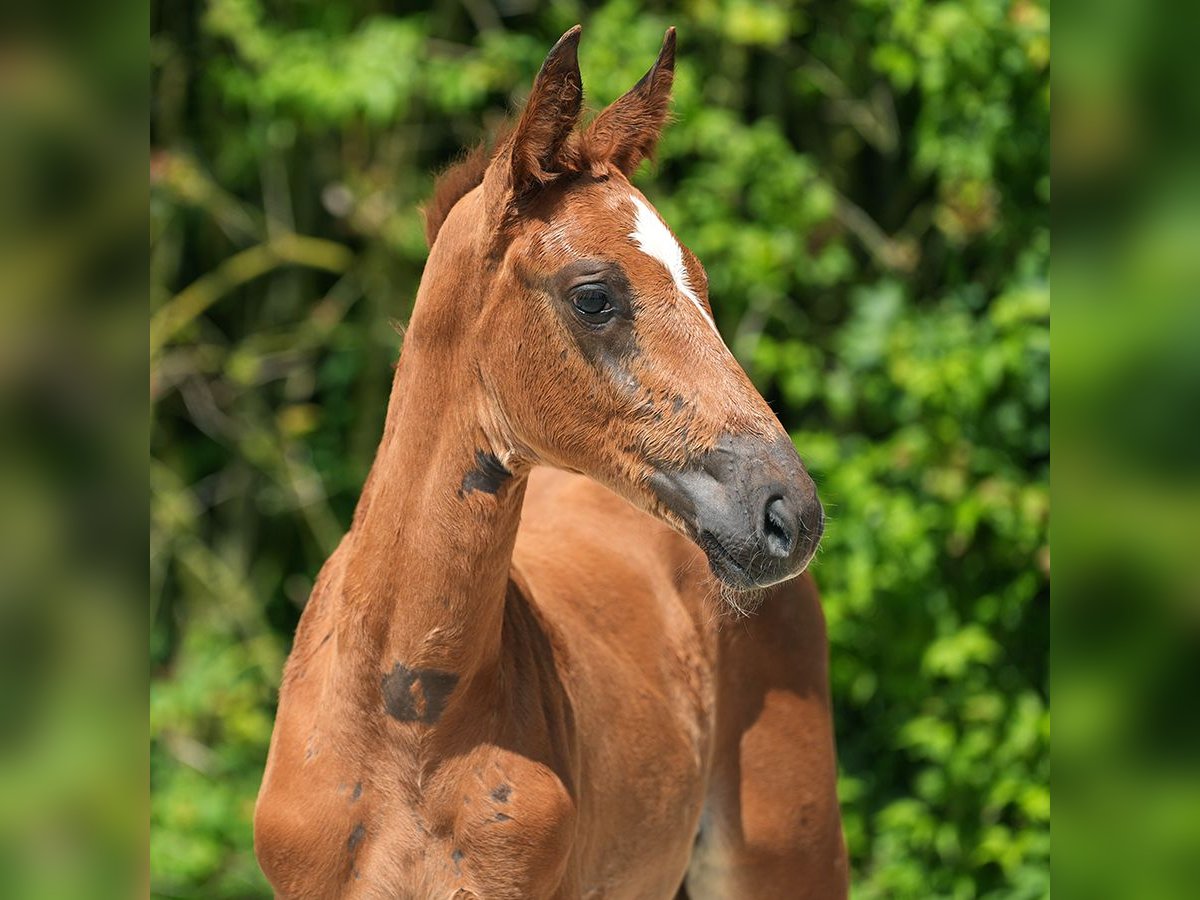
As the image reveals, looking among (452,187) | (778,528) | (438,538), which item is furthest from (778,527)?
(452,187)

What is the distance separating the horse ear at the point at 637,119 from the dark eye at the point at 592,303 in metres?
0.26

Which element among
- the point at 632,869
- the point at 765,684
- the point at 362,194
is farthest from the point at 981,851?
the point at 362,194

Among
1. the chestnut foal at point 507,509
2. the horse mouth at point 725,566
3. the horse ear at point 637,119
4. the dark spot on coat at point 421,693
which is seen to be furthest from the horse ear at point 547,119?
the dark spot on coat at point 421,693

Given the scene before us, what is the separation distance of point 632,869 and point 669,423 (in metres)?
0.95

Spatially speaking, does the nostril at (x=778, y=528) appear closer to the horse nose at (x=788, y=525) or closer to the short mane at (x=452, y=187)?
the horse nose at (x=788, y=525)

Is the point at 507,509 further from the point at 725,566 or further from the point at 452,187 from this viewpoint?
the point at 452,187

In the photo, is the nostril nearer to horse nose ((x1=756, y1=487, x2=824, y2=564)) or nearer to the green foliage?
horse nose ((x1=756, y1=487, x2=824, y2=564))

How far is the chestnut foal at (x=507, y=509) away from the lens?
1915 mm

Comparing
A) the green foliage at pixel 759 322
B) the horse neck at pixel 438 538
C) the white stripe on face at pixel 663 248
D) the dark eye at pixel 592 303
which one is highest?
the white stripe on face at pixel 663 248

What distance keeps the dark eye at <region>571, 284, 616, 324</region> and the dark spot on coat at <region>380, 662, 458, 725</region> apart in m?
0.56

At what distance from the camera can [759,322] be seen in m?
5.01
